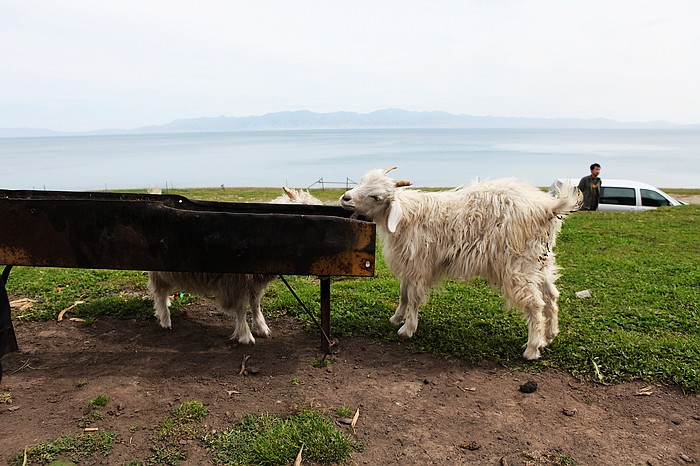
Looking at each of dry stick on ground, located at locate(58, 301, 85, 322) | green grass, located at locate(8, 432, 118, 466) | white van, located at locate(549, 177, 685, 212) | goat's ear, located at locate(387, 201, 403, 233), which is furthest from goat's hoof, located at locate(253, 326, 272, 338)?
white van, located at locate(549, 177, 685, 212)

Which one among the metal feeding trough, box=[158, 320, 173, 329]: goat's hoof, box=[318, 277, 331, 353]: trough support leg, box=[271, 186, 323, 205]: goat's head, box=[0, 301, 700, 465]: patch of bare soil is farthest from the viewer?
box=[158, 320, 173, 329]: goat's hoof

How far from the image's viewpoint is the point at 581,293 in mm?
6730

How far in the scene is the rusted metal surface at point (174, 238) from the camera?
4.00 metres

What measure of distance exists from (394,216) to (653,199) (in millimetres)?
14426

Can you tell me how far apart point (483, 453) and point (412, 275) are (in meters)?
2.26

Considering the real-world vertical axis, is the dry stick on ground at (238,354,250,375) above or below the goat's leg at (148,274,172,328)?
below

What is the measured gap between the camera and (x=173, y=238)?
4055mm

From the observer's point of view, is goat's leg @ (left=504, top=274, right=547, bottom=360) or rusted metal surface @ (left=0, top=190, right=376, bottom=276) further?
goat's leg @ (left=504, top=274, right=547, bottom=360)

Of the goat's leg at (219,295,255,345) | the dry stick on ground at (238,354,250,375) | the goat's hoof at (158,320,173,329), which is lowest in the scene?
the dry stick on ground at (238,354,250,375)

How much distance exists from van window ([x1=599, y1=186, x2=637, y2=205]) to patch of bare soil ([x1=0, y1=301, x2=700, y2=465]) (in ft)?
43.5

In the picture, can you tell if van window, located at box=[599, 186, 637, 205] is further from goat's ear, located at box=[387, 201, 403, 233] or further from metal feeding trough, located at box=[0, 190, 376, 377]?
metal feeding trough, located at box=[0, 190, 376, 377]

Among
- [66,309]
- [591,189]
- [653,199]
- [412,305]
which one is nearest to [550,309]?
[412,305]

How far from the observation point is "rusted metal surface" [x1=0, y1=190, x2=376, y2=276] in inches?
158

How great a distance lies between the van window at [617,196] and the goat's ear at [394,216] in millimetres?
13354
